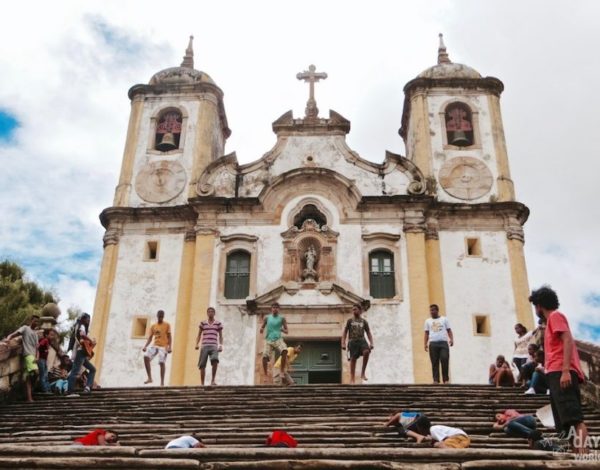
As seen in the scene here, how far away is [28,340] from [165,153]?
11.8m

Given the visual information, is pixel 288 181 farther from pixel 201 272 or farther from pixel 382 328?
pixel 382 328

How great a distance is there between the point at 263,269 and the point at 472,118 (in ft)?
30.7

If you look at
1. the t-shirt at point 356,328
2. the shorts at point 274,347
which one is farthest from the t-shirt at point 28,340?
the t-shirt at point 356,328

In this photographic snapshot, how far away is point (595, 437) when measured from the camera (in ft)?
25.9

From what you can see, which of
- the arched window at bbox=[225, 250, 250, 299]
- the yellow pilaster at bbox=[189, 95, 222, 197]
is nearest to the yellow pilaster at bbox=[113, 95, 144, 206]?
the yellow pilaster at bbox=[189, 95, 222, 197]

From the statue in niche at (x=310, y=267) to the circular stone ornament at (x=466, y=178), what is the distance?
511cm

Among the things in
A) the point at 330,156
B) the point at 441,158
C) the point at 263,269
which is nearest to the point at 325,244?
the point at 263,269

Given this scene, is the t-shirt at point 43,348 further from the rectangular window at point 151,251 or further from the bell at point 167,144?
the bell at point 167,144

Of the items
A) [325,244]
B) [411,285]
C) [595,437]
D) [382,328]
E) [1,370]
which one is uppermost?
[325,244]

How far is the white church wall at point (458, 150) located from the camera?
847 inches

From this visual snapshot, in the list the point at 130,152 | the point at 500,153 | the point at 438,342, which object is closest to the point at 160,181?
the point at 130,152

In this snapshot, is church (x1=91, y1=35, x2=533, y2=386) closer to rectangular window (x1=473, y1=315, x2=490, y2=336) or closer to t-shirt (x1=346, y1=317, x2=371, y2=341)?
rectangular window (x1=473, y1=315, x2=490, y2=336)

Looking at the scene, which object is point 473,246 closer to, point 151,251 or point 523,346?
point 523,346

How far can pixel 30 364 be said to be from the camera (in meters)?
11.8
